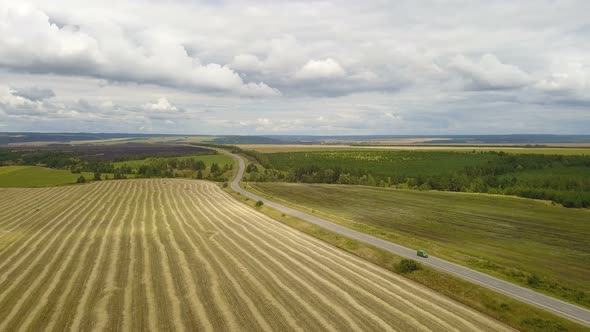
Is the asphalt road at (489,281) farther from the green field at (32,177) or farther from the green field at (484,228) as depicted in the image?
the green field at (32,177)

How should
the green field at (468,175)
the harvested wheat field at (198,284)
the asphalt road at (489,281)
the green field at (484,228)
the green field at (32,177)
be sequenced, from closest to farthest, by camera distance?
1. the harvested wheat field at (198,284)
2. the asphalt road at (489,281)
3. the green field at (484,228)
4. the green field at (468,175)
5. the green field at (32,177)

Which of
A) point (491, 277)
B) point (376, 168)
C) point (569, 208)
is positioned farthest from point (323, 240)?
point (376, 168)

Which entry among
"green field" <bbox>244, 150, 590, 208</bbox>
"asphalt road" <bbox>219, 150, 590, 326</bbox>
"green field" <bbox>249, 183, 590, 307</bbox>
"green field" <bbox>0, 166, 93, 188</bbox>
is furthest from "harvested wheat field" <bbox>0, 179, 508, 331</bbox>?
"green field" <bbox>0, 166, 93, 188</bbox>

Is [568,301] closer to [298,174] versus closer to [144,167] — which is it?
[298,174]

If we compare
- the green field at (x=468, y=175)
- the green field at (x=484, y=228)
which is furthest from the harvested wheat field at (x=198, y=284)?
the green field at (x=468, y=175)

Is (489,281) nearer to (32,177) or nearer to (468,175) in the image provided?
(468,175)

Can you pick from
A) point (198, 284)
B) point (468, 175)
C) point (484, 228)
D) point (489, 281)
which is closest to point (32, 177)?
point (198, 284)

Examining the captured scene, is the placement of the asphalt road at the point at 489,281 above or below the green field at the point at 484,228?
above
